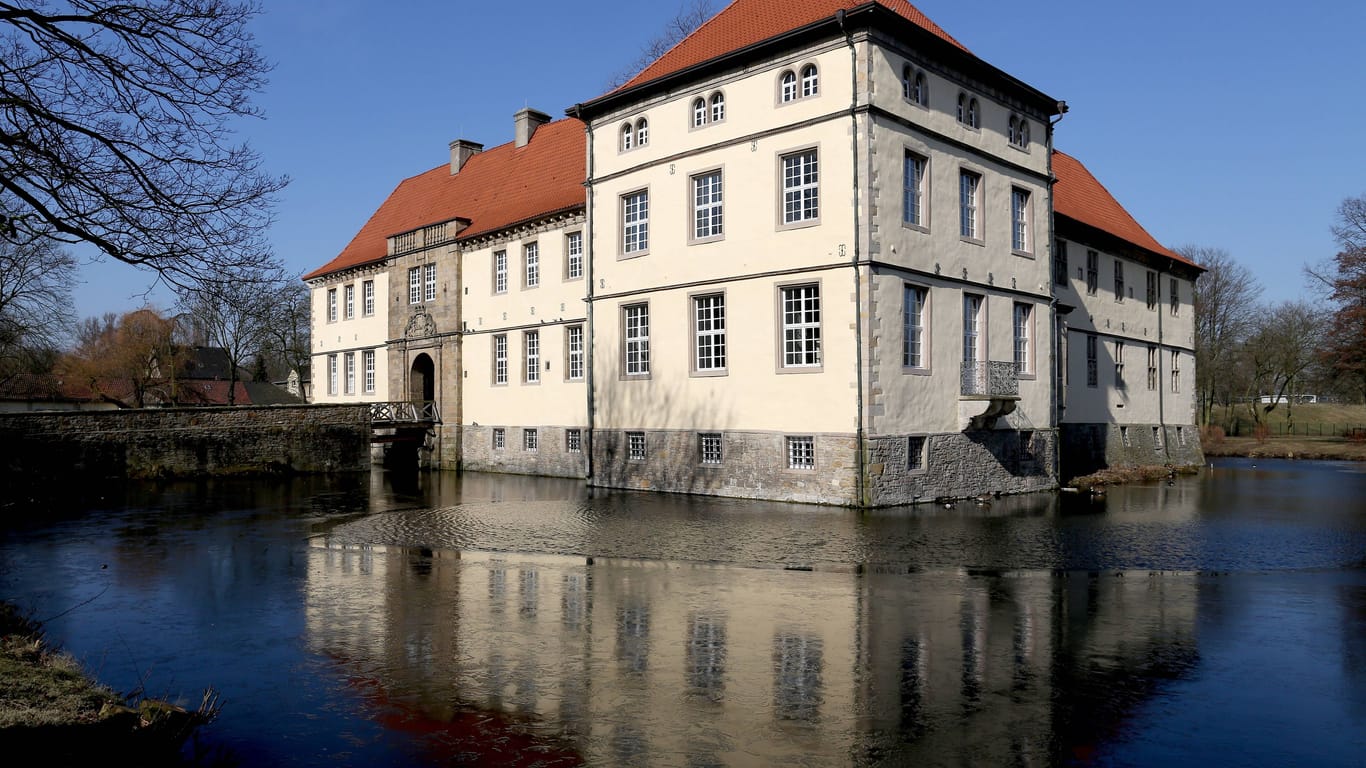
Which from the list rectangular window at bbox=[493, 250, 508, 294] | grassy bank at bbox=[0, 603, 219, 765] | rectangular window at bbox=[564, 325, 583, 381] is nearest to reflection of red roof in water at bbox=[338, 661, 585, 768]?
grassy bank at bbox=[0, 603, 219, 765]

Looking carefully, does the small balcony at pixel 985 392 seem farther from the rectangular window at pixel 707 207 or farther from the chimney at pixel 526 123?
the chimney at pixel 526 123

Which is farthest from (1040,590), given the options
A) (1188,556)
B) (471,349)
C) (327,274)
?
(327,274)

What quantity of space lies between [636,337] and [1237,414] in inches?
2408

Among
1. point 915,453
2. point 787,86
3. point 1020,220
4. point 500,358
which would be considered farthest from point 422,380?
point 1020,220

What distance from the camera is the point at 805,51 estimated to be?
20906 mm

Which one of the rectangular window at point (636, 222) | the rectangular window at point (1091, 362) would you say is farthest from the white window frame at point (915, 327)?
the rectangular window at point (1091, 362)

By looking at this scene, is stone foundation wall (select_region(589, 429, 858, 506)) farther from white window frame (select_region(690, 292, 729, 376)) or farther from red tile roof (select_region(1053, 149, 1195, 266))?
red tile roof (select_region(1053, 149, 1195, 266))

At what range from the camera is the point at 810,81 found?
20984 millimetres

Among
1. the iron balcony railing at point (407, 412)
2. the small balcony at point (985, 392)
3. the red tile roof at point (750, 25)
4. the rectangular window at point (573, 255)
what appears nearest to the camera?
the red tile roof at point (750, 25)

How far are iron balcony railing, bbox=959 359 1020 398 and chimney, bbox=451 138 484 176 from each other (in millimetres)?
24567

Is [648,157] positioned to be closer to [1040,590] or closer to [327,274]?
[1040,590]

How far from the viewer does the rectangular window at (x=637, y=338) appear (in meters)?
24.8

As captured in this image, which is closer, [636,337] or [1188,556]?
[1188,556]

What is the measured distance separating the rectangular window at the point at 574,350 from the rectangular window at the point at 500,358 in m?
3.67
